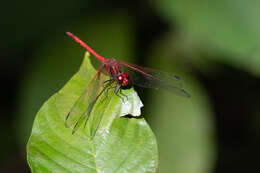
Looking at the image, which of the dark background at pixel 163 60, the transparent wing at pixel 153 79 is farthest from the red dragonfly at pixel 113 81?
the dark background at pixel 163 60

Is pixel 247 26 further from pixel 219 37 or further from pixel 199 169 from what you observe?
pixel 199 169

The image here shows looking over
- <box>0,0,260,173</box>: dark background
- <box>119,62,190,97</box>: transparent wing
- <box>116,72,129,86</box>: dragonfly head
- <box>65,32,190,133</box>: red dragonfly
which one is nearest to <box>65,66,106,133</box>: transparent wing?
<box>65,32,190,133</box>: red dragonfly

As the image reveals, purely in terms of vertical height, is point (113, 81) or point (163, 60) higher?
point (163, 60)

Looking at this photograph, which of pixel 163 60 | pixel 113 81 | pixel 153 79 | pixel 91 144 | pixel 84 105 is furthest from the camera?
pixel 163 60

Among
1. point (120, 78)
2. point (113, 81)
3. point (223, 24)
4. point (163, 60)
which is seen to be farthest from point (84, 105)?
point (163, 60)

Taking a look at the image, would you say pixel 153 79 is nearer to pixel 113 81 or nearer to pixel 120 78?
pixel 120 78

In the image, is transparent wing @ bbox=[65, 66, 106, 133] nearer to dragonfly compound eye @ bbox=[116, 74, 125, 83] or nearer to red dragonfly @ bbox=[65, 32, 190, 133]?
red dragonfly @ bbox=[65, 32, 190, 133]
